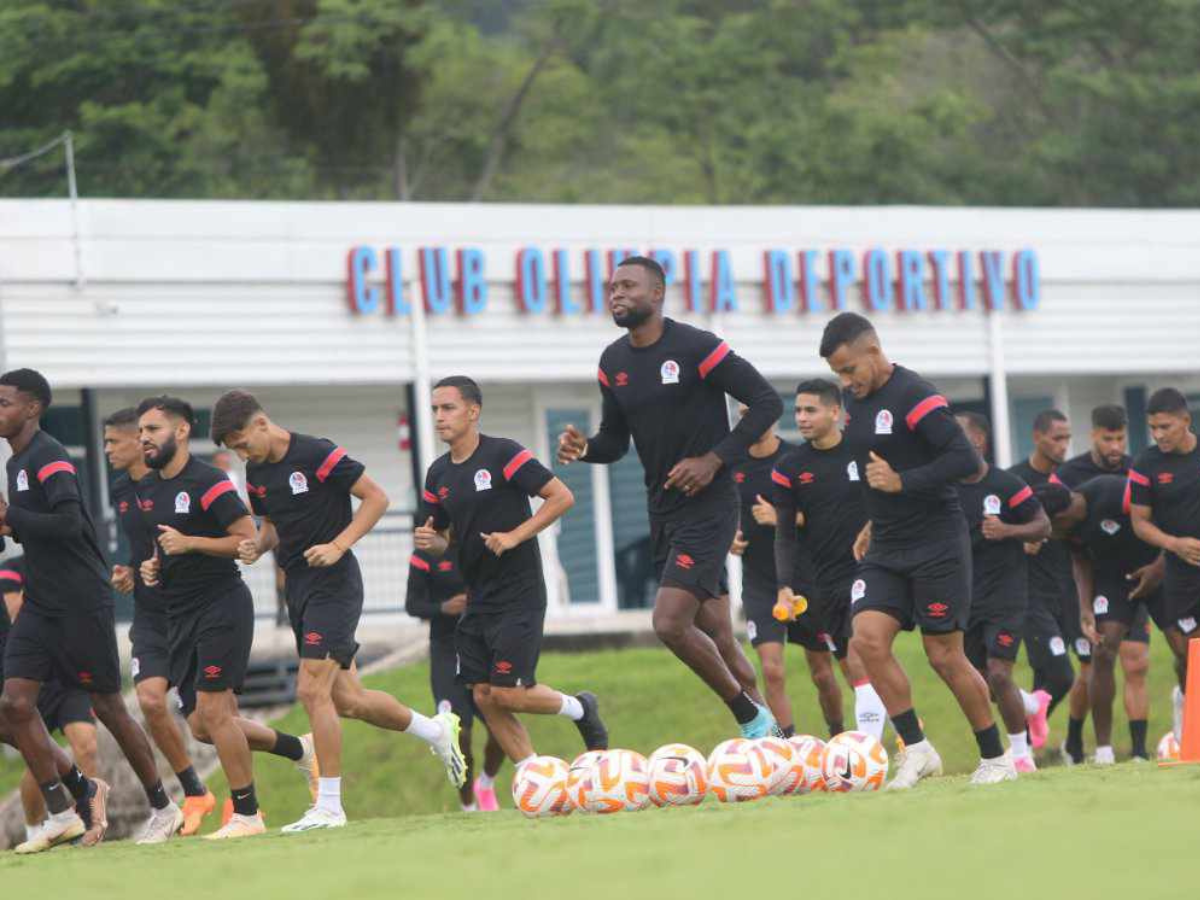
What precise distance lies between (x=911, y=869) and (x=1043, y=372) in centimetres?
2411

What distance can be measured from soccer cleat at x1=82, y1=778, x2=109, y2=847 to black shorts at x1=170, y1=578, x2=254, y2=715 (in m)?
0.79

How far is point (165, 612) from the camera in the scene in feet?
40.8

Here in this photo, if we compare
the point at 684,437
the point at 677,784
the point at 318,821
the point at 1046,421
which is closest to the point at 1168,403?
the point at 1046,421

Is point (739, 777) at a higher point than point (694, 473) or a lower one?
lower

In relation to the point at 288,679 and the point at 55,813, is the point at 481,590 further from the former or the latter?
the point at 288,679

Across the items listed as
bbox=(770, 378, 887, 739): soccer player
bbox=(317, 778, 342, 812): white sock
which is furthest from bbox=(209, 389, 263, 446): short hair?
bbox=(770, 378, 887, 739): soccer player

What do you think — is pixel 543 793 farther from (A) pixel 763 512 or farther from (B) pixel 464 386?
(A) pixel 763 512

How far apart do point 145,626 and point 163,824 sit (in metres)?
1.61

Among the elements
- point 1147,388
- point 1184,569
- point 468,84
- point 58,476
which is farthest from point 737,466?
point 468,84

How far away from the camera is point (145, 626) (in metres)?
12.8

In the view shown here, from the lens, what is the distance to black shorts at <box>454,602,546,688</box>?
458 inches

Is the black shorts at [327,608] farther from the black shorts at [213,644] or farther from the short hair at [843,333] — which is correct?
the short hair at [843,333]

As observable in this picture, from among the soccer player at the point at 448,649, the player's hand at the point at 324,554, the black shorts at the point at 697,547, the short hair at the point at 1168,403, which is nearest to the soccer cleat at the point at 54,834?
the player's hand at the point at 324,554

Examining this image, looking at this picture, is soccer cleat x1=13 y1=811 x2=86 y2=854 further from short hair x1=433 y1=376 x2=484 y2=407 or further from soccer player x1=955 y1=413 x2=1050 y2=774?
soccer player x1=955 y1=413 x2=1050 y2=774
